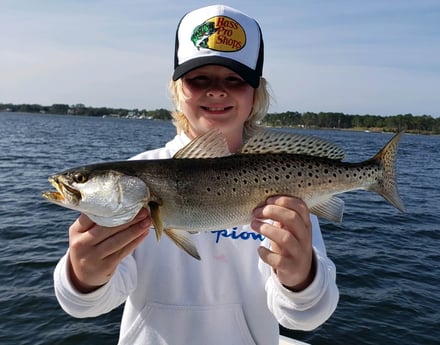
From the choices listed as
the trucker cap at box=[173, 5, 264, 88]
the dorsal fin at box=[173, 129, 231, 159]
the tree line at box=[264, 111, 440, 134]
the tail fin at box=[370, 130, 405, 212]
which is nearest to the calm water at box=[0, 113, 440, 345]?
the tail fin at box=[370, 130, 405, 212]

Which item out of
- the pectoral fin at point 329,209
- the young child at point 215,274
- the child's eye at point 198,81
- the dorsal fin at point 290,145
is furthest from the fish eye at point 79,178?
the pectoral fin at point 329,209

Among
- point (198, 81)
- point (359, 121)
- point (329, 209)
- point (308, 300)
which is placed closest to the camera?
point (308, 300)

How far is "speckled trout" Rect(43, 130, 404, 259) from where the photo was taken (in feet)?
9.66

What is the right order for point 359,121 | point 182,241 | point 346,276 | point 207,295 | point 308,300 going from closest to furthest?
point 182,241 → point 308,300 → point 207,295 → point 346,276 → point 359,121

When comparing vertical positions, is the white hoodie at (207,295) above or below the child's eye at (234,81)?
below

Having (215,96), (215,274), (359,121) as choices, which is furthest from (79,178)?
(359,121)

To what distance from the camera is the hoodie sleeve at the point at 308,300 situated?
3.18 m

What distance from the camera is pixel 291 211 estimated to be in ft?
9.57

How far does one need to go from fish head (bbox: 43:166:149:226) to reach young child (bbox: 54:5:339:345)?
568mm

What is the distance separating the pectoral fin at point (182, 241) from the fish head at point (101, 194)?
32cm

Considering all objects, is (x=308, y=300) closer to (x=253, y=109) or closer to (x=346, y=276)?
(x=253, y=109)

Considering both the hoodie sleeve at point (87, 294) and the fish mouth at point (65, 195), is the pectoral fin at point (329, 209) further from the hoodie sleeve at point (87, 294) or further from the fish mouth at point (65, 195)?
the fish mouth at point (65, 195)

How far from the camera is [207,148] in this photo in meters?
3.26

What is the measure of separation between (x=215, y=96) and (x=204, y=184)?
1017mm
